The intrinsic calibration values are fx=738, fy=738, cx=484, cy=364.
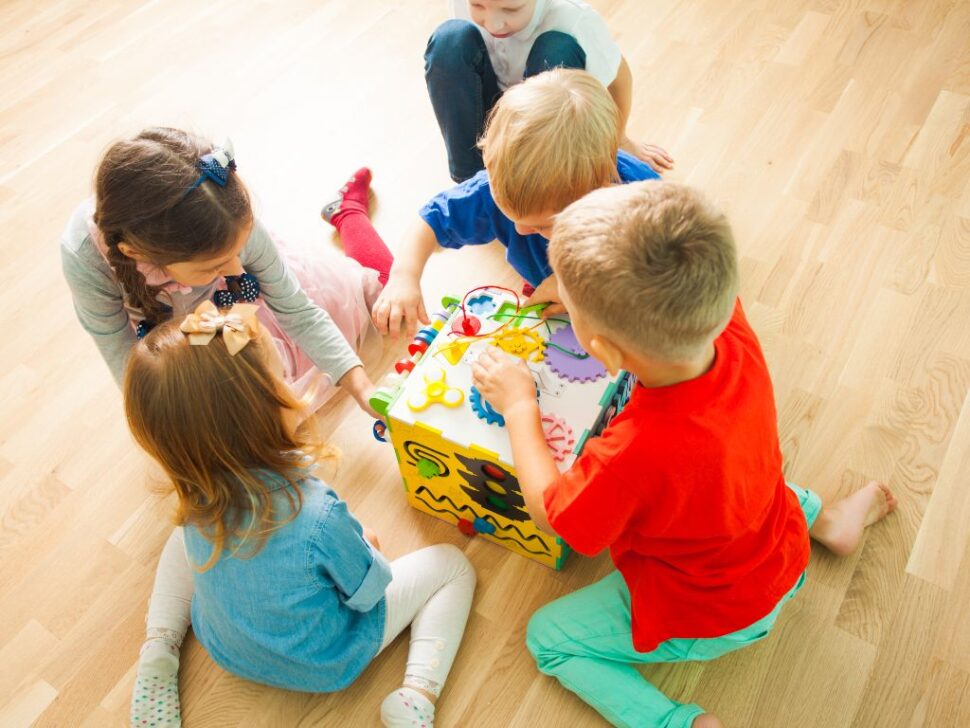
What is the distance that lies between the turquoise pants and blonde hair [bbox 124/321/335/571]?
40 cm

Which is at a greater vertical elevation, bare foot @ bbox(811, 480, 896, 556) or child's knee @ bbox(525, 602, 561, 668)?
child's knee @ bbox(525, 602, 561, 668)

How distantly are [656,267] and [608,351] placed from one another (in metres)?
0.10

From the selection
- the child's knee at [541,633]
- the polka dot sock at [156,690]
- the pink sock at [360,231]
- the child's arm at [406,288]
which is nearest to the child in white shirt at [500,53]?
the pink sock at [360,231]

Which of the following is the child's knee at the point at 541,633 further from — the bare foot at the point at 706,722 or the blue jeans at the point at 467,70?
the blue jeans at the point at 467,70

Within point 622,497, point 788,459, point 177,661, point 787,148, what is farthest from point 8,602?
point 787,148

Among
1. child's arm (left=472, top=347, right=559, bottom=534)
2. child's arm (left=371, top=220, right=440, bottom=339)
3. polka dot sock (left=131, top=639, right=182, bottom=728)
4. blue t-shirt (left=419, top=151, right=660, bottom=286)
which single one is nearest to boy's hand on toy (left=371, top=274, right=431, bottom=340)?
child's arm (left=371, top=220, right=440, bottom=339)

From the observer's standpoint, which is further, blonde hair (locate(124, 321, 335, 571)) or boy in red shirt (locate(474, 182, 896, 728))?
blonde hair (locate(124, 321, 335, 571))

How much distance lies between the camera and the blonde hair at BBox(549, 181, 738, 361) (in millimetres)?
653

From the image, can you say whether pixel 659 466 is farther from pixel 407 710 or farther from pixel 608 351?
pixel 407 710

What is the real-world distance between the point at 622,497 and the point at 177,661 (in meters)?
0.72

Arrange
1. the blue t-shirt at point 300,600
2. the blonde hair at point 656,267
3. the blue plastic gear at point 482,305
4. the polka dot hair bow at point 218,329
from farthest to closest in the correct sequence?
1. the blue plastic gear at point 482,305
2. the blue t-shirt at point 300,600
3. the polka dot hair bow at point 218,329
4. the blonde hair at point 656,267

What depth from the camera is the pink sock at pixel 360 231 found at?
58.0 inches

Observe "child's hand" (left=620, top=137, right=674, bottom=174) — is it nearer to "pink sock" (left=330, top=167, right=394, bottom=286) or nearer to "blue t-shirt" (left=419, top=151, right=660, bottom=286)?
"blue t-shirt" (left=419, top=151, right=660, bottom=286)

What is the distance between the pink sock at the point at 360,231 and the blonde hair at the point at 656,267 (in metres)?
0.82
